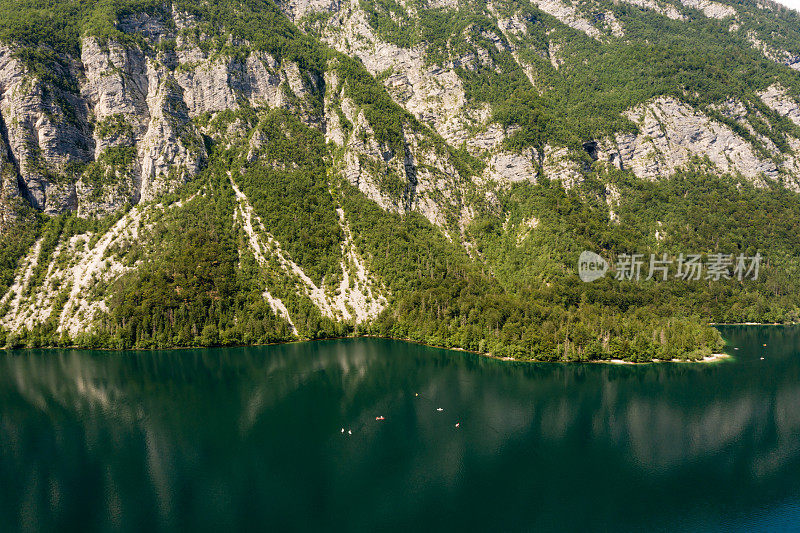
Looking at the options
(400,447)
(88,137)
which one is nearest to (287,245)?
(88,137)

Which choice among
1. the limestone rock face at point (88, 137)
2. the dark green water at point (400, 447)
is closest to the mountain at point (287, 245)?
the limestone rock face at point (88, 137)

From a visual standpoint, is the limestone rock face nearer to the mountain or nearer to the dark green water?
the mountain

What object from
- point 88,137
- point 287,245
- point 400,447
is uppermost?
point 88,137

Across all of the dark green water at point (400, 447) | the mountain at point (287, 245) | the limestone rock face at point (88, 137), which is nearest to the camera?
the dark green water at point (400, 447)

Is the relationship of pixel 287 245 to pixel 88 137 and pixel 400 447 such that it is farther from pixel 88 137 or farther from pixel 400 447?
pixel 400 447

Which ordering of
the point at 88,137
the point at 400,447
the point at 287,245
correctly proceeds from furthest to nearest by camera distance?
1. the point at 88,137
2. the point at 287,245
3. the point at 400,447

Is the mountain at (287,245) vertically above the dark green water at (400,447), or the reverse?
the mountain at (287,245)

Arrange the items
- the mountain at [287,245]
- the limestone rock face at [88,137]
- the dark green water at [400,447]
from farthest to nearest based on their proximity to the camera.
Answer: the limestone rock face at [88,137] < the mountain at [287,245] < the dark green water at [400,447]

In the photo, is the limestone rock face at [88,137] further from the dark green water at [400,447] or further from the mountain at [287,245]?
the dark green water at [400,447]

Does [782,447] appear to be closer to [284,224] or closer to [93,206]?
[284,224]
